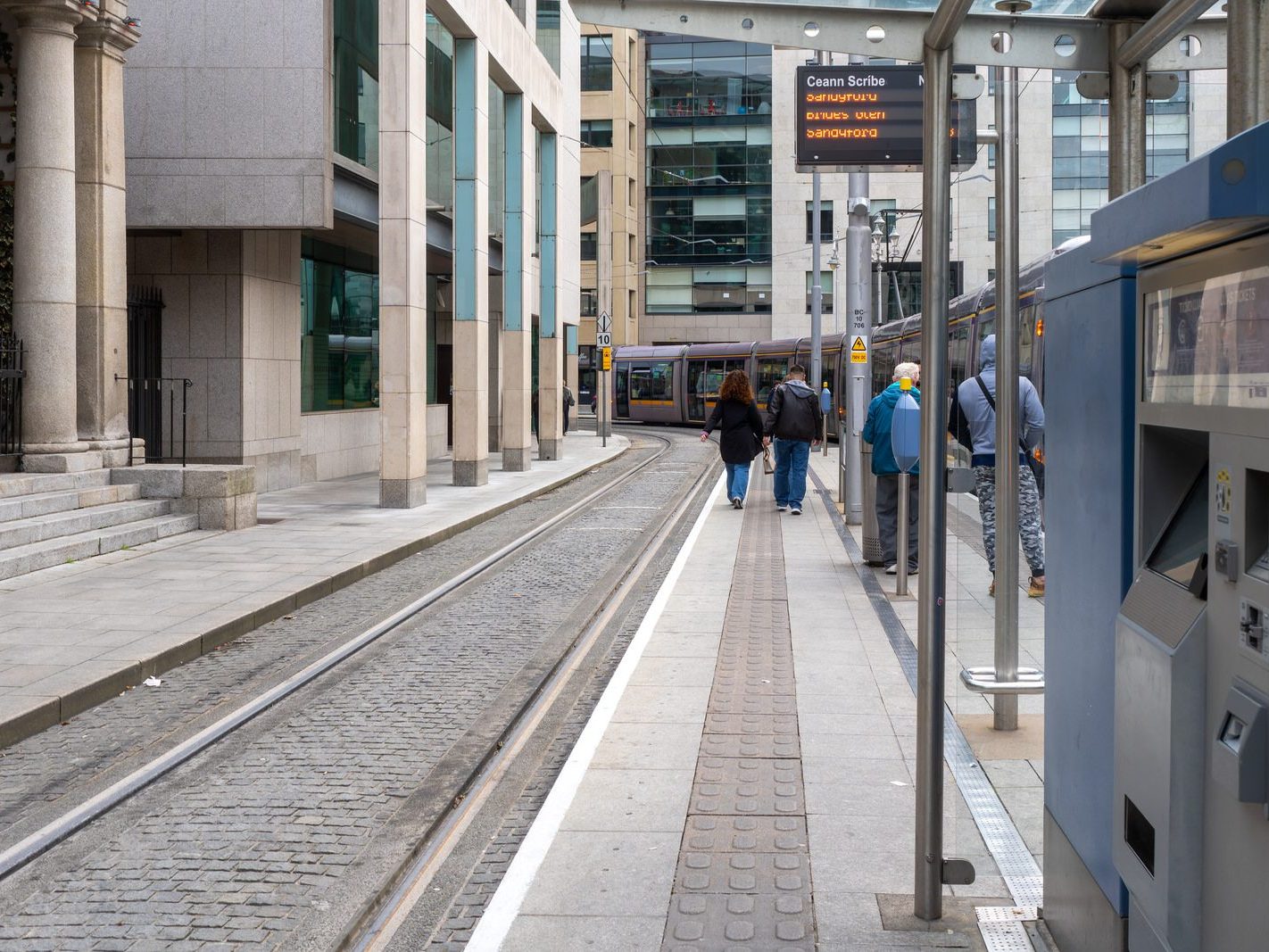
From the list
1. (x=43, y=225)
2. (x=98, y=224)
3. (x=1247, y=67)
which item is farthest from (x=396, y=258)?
(x=1247, y=67)

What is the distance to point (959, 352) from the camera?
16.9 metres

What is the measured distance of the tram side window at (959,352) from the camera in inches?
634

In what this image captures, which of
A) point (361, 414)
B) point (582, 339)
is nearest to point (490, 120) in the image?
point (361, 414)

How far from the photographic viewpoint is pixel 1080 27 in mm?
4805

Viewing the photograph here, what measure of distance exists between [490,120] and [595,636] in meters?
20.4

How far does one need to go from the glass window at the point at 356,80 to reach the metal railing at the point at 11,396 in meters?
6.67

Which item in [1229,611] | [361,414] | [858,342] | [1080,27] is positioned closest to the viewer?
[1229,611]

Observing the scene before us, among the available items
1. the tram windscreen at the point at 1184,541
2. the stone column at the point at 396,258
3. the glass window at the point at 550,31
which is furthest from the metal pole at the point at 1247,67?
the glass window at the point at 550,31

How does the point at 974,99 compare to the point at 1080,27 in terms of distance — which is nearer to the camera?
the point at 1080,27

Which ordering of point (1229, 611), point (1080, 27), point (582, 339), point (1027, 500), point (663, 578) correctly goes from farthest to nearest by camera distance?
point (582, 339) < point (663, 578) < point (1027, 500) < point (1080, 27) < point (1229, 611)

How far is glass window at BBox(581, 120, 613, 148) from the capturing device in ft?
217

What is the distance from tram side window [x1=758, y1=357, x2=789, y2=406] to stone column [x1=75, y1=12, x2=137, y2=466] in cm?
2826

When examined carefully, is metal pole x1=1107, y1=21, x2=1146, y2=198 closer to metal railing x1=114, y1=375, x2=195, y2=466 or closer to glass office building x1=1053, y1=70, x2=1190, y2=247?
glass office building x1=1053, y1=70, x2=1190, y2=247

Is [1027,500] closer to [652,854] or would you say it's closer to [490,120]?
[652,854]
